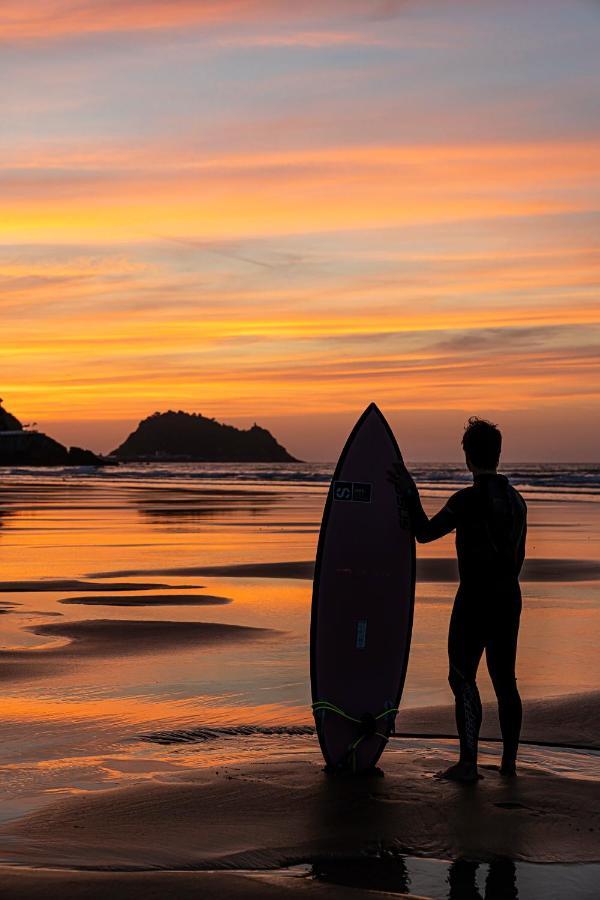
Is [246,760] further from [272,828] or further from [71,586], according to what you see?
[71,586]

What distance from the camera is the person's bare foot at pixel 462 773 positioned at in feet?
17.7

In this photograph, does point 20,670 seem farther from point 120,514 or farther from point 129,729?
point 120,514

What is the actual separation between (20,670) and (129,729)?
1.97m

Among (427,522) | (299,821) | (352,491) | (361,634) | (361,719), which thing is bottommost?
(299,821)

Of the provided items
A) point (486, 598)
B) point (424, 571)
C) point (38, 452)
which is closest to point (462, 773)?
point (486, 598)

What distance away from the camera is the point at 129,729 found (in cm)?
641

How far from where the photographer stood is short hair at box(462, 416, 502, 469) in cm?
579

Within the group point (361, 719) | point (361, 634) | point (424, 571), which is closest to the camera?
point (361, 719)

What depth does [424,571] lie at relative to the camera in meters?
14.8

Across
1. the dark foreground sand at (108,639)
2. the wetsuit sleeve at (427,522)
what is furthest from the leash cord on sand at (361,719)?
the dark foreground sand at (108,639)

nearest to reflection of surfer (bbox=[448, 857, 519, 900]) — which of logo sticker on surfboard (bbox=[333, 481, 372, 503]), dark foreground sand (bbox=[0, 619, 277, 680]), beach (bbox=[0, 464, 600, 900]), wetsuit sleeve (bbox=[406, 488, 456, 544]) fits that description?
beach (bbox=[0, 464, 600, 900])

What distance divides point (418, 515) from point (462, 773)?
135cm

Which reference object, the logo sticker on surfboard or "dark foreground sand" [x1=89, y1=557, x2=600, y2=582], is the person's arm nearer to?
the logo sticker on surfboard

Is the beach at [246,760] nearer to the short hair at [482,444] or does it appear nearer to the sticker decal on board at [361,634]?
the sticker decal on board at [361,634]
